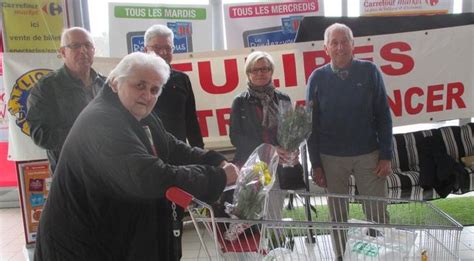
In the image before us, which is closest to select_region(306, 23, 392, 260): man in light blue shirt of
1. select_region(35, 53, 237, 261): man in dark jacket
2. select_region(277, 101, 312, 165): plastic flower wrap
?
select_region(277, 101, 312, 165): plastic flower wrap

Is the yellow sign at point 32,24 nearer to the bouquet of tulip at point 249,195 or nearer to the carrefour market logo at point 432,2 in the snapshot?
the bouquet of tulip at point 249,195

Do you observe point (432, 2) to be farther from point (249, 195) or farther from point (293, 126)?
point (249, 195)

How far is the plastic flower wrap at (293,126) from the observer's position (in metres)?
2.65

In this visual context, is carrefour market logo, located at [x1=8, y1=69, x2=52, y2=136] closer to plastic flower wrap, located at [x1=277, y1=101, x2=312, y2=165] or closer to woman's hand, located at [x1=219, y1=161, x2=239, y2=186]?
plastic flower wrap, located at [x1=277, y1=101, x2=312, y2=165]

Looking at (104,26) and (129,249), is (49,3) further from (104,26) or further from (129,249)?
(129,249)

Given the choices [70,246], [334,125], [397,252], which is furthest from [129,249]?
[334,125]

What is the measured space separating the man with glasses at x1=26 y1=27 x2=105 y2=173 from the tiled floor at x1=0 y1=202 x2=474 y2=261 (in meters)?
1.56

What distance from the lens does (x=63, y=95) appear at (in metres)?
2.57

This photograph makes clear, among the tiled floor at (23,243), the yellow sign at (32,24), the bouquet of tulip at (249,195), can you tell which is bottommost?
the tiled floor at (23,243)

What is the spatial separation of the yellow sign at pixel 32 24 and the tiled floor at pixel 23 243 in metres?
1.80

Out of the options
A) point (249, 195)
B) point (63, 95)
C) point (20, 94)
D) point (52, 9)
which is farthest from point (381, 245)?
point (52, 9)

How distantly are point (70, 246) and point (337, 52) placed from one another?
199 centimetres

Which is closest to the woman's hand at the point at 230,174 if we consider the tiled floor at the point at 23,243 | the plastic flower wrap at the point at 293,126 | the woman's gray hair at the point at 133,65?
the woman's gray hair at the point at 133,65

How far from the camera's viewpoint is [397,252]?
183 cm
